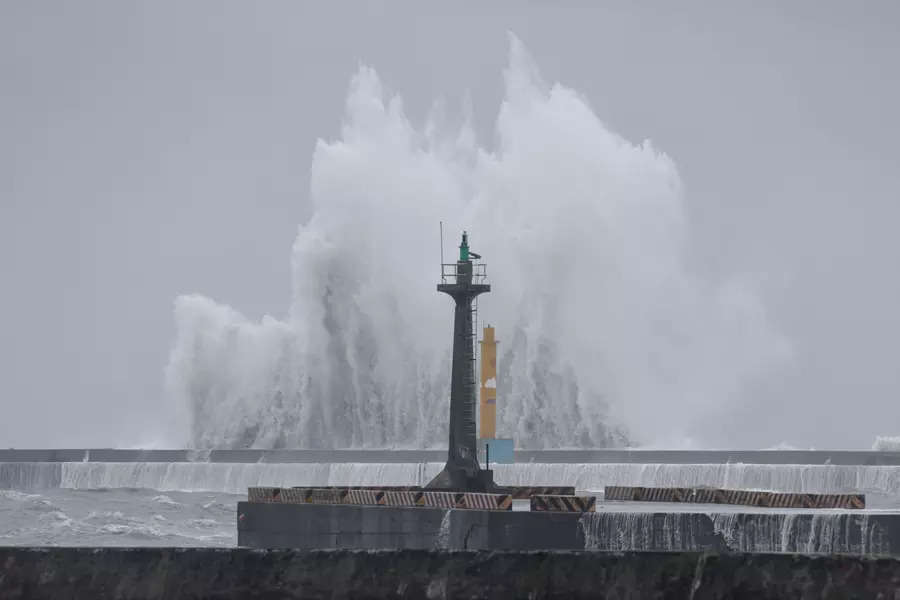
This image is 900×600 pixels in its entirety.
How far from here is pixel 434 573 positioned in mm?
14188

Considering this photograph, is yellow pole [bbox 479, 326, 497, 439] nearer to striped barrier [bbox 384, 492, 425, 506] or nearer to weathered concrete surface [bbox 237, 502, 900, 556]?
striped barrier [bbox 384, 492, 425, 506]

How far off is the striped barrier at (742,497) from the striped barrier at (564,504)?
245 inches

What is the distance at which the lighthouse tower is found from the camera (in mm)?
34625

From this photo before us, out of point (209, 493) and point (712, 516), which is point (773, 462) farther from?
point (712, 516)

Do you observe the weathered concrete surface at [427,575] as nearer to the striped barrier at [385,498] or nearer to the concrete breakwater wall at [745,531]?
the concrete breakwater wall at [745,531]

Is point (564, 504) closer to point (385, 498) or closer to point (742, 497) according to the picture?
point (385, 498)

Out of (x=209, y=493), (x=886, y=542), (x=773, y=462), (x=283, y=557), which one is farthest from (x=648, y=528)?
(x=209, y=493)

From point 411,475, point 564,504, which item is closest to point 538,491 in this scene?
point 564,504

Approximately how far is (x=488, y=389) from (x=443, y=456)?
10.8 metres

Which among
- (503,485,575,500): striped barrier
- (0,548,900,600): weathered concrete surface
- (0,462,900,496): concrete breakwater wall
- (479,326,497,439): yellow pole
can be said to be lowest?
(0,548,900,600): weathered concrete surface

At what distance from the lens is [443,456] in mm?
65312

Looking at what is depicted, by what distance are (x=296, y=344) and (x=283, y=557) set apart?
222ft

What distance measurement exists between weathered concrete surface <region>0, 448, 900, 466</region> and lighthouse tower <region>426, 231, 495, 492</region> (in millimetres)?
24799

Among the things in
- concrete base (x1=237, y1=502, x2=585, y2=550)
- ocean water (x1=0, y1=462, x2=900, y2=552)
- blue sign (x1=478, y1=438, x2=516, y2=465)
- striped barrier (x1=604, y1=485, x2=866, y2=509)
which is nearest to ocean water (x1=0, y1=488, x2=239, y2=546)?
ocean water (x1=0, y1=462, x2=900, y2=552)
